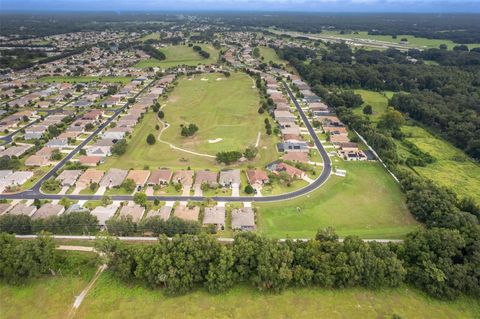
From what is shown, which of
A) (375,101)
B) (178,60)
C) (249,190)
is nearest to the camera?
(249,190)

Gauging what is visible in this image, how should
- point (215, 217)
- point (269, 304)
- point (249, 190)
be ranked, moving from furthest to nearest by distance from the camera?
point (249, 190) < point (215, 217) < point (269, 304)

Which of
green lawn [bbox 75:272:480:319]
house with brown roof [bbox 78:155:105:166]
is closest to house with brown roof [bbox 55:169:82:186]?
house with brown roof [bbox 78:155:105:166]

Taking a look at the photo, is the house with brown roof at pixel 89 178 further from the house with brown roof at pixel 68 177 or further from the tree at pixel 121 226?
the tree at pixel 121 226

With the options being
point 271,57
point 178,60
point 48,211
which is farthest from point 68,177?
point 271,57

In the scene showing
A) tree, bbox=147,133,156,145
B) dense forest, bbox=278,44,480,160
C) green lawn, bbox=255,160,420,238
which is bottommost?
green lawn, bbox=255,160,420,238

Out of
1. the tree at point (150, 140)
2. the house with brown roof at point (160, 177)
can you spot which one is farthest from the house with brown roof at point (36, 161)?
the house with brown roof at point (160, 177)

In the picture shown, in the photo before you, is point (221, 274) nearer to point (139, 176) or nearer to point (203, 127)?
point (139, 176)

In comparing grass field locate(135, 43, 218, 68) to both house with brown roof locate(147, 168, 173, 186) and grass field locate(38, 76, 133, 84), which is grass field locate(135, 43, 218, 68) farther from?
house with brown roof locate(147, 168, 173, 186)
